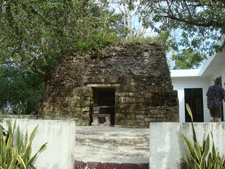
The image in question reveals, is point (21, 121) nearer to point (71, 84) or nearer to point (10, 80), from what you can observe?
point (71, 84)

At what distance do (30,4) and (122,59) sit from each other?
16.6 feet

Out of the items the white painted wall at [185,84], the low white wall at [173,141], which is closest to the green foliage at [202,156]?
the low white wall at [173,141]

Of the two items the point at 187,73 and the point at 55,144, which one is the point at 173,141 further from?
the point at 187,73

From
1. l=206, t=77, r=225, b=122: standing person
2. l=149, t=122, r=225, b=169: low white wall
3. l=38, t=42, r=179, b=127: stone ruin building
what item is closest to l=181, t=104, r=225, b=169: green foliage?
l=149, t=122, r=225, b=169: low white wall

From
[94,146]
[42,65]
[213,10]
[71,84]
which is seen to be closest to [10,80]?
[42,65]

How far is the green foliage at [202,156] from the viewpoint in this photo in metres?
2.50

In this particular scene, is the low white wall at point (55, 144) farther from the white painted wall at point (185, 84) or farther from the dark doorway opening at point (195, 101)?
the dark doorway opening at point (195, 101)

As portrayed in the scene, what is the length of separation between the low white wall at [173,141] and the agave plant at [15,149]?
152 cm

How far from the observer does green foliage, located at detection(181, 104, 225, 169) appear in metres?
2.50

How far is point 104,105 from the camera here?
31.4ft

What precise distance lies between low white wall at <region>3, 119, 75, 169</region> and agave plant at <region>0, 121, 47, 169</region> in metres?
0.09

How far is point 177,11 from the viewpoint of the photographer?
25.4 feet

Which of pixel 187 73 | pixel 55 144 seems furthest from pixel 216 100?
pixel 187 73

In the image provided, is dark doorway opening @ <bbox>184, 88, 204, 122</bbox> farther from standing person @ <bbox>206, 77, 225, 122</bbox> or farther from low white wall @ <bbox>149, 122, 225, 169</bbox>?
low white wall @ <bbox>149, 122, 225, 169</bbox>
